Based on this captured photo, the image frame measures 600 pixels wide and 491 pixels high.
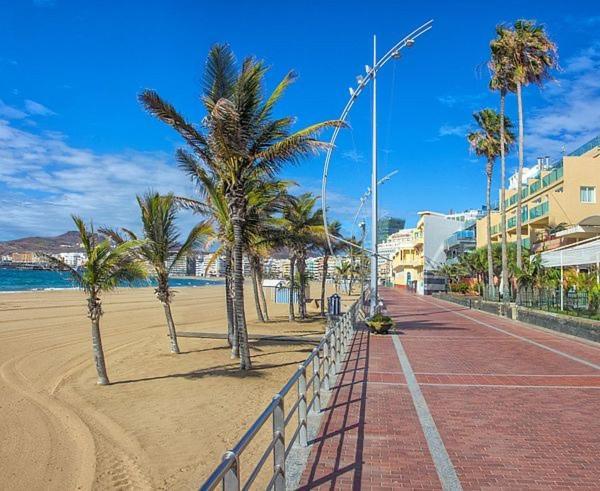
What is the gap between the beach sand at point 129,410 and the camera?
21.5 feet

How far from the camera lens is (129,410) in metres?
9.16

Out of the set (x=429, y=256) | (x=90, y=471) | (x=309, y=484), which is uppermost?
(x=429, y=256)

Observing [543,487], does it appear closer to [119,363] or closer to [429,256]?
[119,363]

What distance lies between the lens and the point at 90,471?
6.56m

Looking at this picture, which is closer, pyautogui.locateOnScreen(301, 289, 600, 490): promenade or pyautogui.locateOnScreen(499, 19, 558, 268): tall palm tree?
pyautogui.locateOnScreen(301, 289, 600, 490): promenade

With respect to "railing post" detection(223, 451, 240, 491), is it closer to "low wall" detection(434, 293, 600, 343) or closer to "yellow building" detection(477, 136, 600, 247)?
"low wall" detection(434, 293, 600, 343)

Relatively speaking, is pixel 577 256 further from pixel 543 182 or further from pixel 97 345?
pixel 543 182

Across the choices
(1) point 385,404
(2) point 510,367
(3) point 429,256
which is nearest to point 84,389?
(1) point 385,404

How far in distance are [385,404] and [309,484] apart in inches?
118

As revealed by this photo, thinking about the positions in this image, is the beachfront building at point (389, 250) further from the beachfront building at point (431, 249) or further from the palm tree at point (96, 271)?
the palm tree at point (96, 271)

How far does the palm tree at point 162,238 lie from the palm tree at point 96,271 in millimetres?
2373

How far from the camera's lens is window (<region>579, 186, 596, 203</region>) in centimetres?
3294

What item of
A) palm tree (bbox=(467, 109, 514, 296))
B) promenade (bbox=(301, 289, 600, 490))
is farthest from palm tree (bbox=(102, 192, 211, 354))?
palm tree (bbox=(467, 109, 514, 296))

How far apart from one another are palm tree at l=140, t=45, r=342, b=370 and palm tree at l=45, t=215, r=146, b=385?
2.67 m
